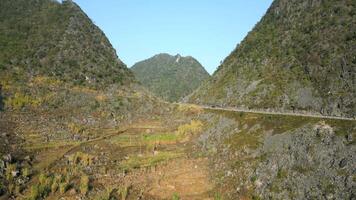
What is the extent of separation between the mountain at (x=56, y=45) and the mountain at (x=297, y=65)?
31.8 m

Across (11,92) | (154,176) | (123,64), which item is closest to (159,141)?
(154,176)

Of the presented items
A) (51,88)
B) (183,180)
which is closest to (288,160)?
(183,180)

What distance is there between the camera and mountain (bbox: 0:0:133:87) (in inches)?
4259

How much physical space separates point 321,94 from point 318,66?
10222mm

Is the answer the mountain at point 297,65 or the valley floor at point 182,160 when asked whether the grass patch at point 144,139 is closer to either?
the valley floor at point 182,160

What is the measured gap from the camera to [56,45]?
393 ft

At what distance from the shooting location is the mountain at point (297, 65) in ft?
219

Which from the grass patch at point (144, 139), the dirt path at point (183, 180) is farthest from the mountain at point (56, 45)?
the dirt path at point (183, 180)

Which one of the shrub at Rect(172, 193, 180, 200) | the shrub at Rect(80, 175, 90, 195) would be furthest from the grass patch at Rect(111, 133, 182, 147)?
the shrub at Rect(172, 193, 180, 200)

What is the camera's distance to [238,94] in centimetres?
9369

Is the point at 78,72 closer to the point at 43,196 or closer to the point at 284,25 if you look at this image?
the point at 284,25

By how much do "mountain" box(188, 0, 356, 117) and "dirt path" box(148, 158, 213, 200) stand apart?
23556 mm

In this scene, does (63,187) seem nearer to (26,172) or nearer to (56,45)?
(26,172)

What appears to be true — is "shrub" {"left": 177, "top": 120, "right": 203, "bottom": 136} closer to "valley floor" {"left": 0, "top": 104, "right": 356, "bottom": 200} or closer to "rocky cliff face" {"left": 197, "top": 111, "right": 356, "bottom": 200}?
"valley floor" {"left": 0, "top": 104, "right": 356, "bottom": 200}
